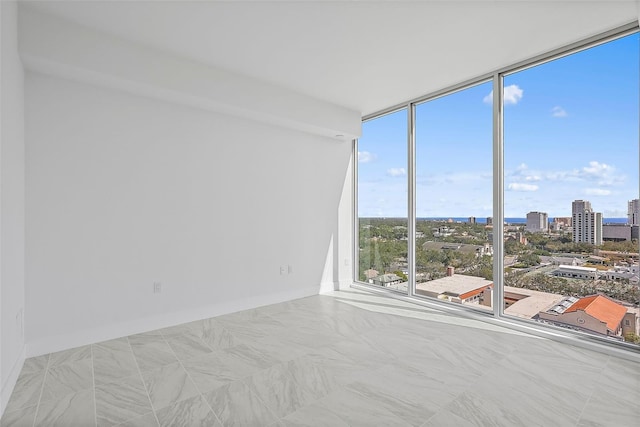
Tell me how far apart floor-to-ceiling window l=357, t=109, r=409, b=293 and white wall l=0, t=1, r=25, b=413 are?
13.8 feet

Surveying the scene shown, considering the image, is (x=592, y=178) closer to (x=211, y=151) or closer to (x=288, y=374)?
(x=288, y=374)

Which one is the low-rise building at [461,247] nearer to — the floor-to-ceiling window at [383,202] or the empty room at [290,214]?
the empty room at [290,214]

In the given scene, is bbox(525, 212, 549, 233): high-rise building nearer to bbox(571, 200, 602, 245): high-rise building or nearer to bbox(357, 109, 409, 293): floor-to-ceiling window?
bbox(571, 200, 602, 245): high-rise building

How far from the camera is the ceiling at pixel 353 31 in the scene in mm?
2656

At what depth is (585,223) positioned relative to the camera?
3295 millimetres

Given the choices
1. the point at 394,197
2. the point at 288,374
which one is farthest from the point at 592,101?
the point at 288,374

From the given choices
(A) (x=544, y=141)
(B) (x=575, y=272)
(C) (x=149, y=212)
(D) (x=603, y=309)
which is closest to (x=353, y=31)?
(A) (x=544, y=141)

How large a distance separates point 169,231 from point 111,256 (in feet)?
2.00

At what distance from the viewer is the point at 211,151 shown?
411 cm

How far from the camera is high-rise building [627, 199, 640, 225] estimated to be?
2996mm

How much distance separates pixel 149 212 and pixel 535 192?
4097 mm

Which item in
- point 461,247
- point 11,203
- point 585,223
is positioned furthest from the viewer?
point 461,247

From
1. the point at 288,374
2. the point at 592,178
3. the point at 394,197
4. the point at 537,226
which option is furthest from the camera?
the point at 394,197

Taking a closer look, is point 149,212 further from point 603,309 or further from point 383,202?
point 603,309
